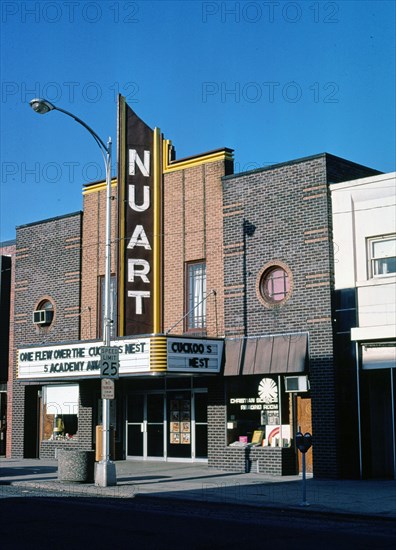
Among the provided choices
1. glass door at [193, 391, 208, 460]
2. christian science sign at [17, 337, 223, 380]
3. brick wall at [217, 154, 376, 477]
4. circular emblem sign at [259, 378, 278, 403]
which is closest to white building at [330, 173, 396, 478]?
brick wall at [217, 154, 376, 477]

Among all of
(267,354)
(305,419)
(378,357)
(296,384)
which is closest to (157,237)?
(267,354)

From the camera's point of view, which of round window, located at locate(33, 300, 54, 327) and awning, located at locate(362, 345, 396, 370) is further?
round window, located at locate(33, 300, 54, 327)

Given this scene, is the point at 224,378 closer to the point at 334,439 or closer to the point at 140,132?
the point at 334,439

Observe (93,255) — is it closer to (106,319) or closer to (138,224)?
(138,224)

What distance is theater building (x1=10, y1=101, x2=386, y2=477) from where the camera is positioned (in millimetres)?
22141

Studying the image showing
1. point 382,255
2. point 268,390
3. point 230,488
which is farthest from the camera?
point 268,390

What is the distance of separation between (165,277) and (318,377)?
6.49 m

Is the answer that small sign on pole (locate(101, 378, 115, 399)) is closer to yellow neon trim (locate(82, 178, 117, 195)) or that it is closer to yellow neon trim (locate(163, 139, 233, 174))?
yellow neon trim (locate(163, 139, 233, 174))

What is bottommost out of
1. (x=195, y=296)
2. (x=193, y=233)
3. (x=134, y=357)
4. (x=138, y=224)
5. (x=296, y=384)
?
(x=296, y=384)

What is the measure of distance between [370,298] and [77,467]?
854 cm

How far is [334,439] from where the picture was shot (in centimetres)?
2109

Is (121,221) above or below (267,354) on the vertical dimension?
above

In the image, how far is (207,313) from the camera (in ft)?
81.1

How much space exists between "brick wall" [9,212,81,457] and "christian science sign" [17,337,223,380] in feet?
6.88
